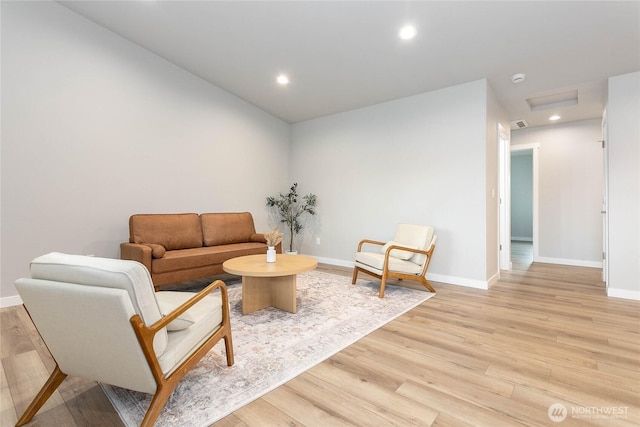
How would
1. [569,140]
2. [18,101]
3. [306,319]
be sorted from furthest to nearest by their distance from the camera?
[569,140] → [18,101] → [306,319]

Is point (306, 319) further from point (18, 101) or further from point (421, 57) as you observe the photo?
point (18, 101)

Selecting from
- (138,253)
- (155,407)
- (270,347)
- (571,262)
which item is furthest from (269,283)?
(571,262)

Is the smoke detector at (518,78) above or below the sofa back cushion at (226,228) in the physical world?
above

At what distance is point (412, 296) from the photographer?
340 centimetres

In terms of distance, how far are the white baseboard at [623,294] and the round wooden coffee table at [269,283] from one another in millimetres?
3483

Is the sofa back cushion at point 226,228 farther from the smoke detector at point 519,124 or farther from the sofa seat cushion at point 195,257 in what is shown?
the smoke detector at point 519,124

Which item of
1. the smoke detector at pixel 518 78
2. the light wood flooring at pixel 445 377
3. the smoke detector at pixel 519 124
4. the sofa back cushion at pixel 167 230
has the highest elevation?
the smoke detector at pixel 518 78

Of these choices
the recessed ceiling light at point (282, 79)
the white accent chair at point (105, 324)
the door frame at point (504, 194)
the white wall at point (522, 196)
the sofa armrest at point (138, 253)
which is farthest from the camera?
the white wall at point (522, 196)

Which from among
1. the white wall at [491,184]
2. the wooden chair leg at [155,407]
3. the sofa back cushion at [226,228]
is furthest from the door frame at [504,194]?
the wooden chair leg at [155,407]

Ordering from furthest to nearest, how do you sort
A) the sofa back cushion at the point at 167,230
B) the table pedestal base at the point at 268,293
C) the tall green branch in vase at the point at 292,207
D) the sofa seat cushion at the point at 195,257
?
the tall green branch in vase at the point at 292,207
the sofa back cushion at the point at 167,230
the sofa seat cushion at the point at 195,257
the table pedestal base at the point at 268,293

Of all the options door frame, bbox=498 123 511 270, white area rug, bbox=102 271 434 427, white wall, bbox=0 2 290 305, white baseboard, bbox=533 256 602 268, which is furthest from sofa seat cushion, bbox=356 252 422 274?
white baseboard, bbox=533 256 602 268

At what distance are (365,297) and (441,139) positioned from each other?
2.41 metres

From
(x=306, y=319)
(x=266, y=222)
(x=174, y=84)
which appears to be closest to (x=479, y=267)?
(x=306, y=319)

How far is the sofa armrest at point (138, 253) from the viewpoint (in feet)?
10.1
